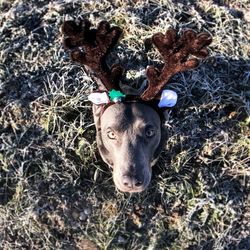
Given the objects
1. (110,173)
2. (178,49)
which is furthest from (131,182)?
(110,173)

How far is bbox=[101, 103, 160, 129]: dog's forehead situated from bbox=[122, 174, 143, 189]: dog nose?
28 centimetres

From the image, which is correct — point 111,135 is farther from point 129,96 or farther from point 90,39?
point 90,39

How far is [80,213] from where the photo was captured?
3844 mm

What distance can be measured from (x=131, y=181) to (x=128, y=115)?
1.22 ft

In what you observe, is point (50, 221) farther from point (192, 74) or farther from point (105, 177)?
point (192, 74)

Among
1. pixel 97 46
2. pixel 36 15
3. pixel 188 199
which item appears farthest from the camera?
pixel 36 15

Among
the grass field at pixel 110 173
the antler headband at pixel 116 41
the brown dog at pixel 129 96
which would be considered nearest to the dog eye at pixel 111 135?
the brown dog at pixel 129 96

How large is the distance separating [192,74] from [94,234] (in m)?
1.33

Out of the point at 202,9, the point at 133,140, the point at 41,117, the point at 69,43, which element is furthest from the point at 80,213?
the point at 202,9

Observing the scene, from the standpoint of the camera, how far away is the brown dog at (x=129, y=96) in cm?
285

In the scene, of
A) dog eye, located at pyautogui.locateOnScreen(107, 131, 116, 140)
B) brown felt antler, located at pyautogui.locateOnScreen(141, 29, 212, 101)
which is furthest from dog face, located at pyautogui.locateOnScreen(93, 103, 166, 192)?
brown felt antler, located at pyautogui.locateOnScreen(141, 29, 212, 101)

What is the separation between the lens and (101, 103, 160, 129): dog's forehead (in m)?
3.05

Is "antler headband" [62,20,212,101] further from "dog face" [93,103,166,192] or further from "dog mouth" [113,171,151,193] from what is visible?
"dog mouth" [113,171,151,193]

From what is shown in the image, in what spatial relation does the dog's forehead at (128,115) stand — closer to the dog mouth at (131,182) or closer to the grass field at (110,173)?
the dog mouth at (131,182)
